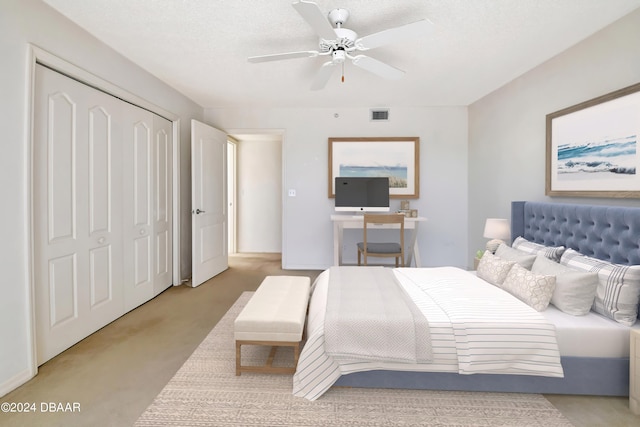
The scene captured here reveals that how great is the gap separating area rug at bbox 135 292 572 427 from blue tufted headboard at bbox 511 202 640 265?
1.06 metres

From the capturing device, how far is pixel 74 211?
2.42 metres

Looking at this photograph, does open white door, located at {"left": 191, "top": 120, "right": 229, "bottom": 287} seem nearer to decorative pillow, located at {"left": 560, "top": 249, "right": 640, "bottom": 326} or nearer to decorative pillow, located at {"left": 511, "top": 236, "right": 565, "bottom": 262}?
decorative pillow, located at {"left": 511, "top": 236, "right": 565, "bottom": 262}

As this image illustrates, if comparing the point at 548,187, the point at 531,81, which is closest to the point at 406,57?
the point at 531,81

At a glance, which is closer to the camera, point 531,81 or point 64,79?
point 64,79

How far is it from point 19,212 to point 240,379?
1.61m

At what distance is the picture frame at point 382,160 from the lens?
4.65 meters

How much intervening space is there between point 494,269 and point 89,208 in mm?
3116

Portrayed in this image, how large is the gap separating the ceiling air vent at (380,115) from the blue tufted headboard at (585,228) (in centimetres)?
217

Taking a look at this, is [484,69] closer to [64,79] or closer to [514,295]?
[514,295]

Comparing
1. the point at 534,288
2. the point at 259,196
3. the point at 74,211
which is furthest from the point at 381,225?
the point at 74,211

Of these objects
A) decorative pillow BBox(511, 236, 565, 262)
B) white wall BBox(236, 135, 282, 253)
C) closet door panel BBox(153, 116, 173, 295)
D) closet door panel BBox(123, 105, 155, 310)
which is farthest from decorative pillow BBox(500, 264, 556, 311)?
white wall BBox(236, 135, 282, 253)

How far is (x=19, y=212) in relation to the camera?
6.31 feet

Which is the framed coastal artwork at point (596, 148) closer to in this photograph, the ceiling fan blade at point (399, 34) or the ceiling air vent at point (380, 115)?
the ceiling fan blade at point (399, 34)

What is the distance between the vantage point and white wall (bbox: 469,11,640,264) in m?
2.25
